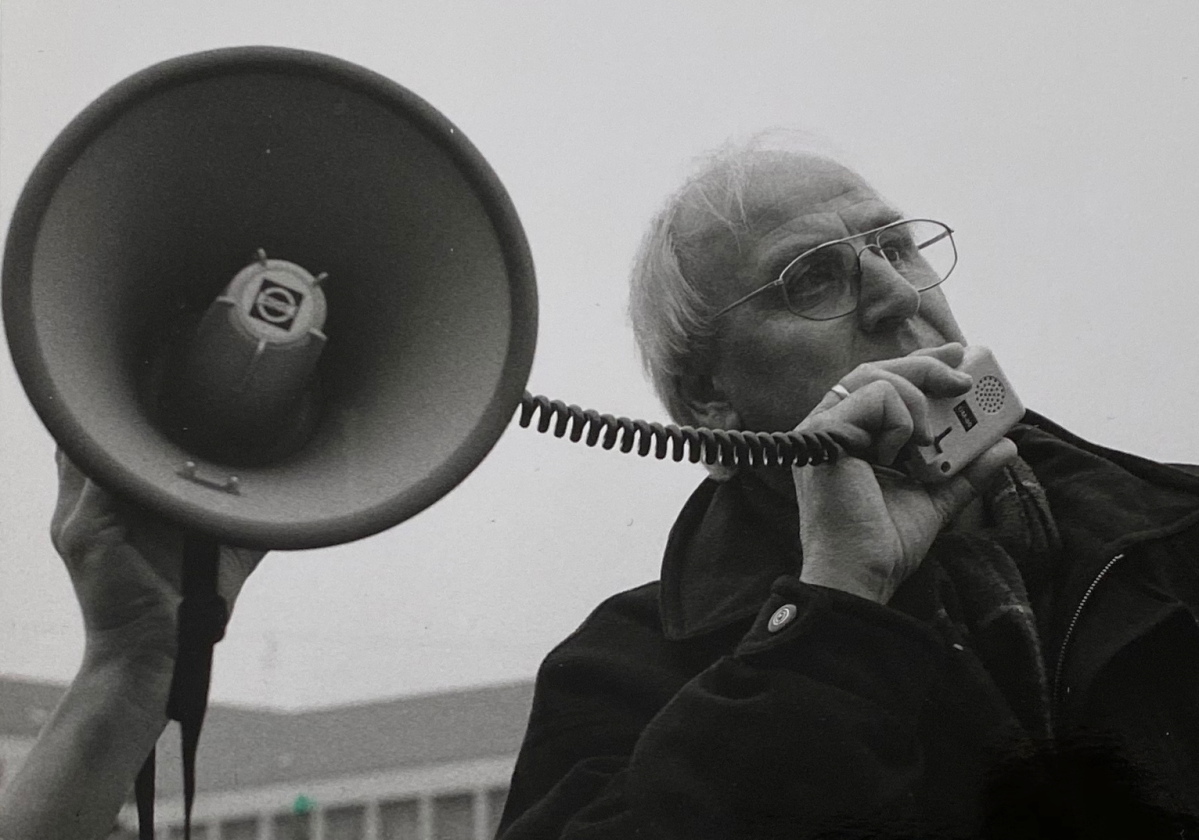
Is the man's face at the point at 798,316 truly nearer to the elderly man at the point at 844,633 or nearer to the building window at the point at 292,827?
the elderly man at the point at 844,633

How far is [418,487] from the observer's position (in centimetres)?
178

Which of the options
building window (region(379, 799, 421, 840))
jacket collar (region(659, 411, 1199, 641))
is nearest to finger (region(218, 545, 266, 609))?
Answer: building window (region(379, 799, 421, 840))

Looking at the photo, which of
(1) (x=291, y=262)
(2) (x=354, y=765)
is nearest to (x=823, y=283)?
(1) (x=291, y=262)

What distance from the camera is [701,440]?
2.29 meters

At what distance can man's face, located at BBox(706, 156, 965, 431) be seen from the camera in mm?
2404

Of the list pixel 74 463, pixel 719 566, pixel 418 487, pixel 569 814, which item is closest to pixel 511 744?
pixel 569 814

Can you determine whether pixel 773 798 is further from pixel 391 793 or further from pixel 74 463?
pixel 74 463

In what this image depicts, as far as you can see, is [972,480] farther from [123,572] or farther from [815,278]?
[123,572]

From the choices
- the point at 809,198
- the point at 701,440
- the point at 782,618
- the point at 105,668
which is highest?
the point at 809,198

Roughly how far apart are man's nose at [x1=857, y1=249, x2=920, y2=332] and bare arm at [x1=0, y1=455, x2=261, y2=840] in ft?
3.01

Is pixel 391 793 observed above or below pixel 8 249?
below

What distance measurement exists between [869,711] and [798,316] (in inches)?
23.8

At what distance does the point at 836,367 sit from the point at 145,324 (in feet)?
3.12

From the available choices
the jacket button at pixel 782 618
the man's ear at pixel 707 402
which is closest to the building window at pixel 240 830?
the jacket button at pixel 782 618
